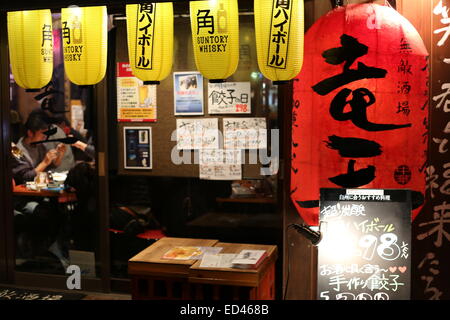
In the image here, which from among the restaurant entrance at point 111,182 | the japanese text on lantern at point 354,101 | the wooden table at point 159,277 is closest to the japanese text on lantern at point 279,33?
the japanese text on lantern at point 354,101

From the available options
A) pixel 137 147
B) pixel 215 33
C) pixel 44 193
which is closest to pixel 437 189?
pixel 215 33

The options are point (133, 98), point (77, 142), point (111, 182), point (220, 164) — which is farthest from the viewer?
point (77, 142)

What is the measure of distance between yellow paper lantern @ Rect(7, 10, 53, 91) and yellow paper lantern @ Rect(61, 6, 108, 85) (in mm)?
280

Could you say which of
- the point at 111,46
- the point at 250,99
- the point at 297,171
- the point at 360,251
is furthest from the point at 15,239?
the point at 360,251

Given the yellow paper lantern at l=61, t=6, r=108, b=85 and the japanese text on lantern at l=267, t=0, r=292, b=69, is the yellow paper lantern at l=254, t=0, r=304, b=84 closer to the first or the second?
the japanese text on lantern at l=267, t=0, r=292, b=69

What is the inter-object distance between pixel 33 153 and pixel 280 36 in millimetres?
4580

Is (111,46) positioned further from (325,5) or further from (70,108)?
(325,5)

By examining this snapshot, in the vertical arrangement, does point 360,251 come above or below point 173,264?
above

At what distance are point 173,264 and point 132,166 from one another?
2289 millimetres

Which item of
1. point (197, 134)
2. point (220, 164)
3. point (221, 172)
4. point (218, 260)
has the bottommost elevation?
point (218, 260)

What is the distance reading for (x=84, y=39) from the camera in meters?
5.47

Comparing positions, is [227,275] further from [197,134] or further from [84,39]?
[84,39]

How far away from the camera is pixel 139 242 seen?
7.62 m

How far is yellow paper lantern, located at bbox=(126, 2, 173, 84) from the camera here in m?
5.38
